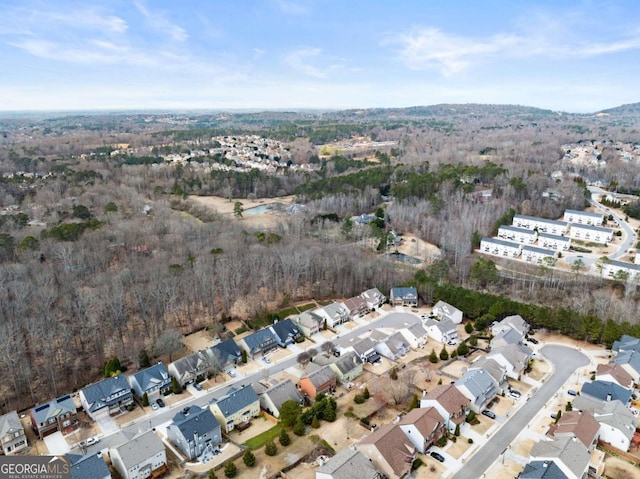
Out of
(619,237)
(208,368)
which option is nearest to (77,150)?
(208,368)

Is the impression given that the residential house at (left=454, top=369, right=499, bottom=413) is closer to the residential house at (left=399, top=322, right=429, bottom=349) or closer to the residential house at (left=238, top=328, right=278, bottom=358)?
the residential house at (left=399, top=322, right=429, bottom=349)

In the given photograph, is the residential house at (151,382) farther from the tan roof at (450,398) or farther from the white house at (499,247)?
the white house at (499,247)

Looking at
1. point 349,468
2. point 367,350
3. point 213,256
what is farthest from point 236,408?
point 213,256

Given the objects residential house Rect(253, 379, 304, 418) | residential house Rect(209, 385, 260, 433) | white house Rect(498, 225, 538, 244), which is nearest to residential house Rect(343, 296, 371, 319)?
residential house Rect(253, 379, 304, 418)

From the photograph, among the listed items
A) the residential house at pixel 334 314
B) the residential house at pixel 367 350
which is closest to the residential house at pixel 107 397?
the residential house at pixel 367 350

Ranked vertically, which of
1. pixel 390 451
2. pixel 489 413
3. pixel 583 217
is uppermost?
pixel 583 217

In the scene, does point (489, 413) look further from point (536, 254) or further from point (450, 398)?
point (536, 254)

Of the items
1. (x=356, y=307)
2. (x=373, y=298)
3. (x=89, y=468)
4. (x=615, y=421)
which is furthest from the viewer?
(x=373, y=298)

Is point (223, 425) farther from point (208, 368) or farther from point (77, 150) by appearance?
point (77, 150)
